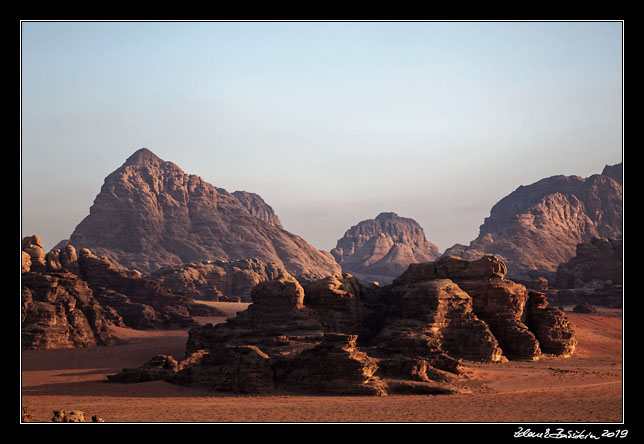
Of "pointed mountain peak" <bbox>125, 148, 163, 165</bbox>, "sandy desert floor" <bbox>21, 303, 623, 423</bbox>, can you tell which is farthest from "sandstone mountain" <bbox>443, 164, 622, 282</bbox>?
"sandy desert floor" <bbox>21, 303, 623, 423</bbox>

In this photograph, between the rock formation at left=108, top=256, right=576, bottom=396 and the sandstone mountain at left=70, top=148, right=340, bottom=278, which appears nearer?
the rock formation at left=108, top=256, right=576, bottom=396

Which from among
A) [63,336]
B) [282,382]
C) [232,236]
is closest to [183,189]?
[232,236]

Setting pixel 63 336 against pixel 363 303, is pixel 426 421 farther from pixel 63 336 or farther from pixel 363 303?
pixel 63 336

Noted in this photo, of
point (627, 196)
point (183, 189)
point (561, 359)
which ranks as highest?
point (183, 189)

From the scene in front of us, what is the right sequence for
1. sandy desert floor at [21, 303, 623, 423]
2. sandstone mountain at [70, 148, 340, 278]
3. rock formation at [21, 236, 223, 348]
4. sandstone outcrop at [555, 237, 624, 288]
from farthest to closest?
sandstone mountain at [70, 148, 340, 278] → sandstone outcrop at [555, 237, 624, 288] → rock formation at [21, 236, 223, 348] → sandy desert floor at [21, 303, 623, 423]

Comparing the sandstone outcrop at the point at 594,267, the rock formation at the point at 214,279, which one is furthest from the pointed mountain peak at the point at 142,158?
the sandstone outcrop at the point at 594,267

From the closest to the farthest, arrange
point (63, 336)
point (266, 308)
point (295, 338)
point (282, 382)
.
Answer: point (282, 382)
point (295, 338)
point (266, 308)
point (63, 336)

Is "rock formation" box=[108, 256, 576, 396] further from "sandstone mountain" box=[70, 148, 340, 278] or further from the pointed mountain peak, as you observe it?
the pointed mountain peak

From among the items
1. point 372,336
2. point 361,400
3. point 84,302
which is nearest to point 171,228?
point 84,302
